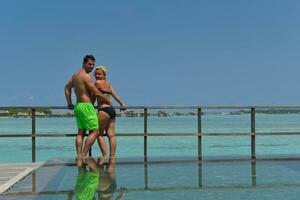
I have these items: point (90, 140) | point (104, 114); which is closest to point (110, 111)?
point (104, 114)

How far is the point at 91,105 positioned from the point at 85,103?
0.26ft

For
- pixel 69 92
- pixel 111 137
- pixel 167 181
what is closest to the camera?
pixel 167 181

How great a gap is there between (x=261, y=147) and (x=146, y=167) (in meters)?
12.8

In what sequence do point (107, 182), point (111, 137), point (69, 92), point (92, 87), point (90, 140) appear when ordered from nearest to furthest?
point (107, 182) → point (90, 140) → point (92, 87) → point (111, 137) → point (69, 92)

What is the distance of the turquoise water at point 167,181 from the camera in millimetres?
3902

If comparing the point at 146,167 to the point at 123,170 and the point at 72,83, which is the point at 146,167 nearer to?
the point at 123,170

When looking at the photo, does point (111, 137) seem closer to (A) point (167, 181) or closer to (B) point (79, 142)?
(B) point (79, 142)

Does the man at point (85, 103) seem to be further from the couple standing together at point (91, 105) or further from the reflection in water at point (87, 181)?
the reflection in water at point (87, 181)

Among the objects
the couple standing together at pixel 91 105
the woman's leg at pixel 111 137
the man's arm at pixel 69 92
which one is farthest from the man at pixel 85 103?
the woman's leg at pixel 111 137

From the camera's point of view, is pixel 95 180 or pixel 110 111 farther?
Answer: pixel 110 111

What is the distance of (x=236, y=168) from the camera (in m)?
5.86

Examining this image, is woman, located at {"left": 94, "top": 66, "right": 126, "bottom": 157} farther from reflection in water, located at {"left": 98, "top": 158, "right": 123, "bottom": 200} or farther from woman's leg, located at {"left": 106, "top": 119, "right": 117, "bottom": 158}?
reflection in water, located at {"left": 98, "top": 158, "right": 123, "bottom": 200}

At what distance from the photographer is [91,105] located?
22.2 feet

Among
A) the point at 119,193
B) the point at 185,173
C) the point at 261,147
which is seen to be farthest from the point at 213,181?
the point at 261,147
